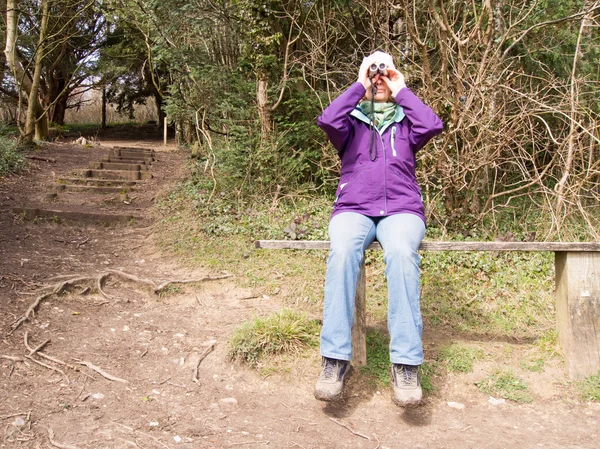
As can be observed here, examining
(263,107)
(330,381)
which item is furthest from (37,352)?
(263,107)

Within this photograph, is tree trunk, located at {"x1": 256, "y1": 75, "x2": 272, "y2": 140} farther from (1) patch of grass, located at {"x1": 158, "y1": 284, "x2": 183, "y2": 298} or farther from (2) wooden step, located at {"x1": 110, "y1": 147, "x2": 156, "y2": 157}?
(2) wooden step, located at {"x1": 110, "y1": 147, "x2": 156, "y2": 157}

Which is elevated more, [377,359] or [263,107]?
[263,107]

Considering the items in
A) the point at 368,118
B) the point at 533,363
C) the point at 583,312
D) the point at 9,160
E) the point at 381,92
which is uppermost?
the point at 381,92

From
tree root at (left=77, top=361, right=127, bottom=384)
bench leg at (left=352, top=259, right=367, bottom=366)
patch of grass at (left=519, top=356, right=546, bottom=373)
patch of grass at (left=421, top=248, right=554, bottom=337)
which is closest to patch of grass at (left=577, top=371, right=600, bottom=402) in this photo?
patch of grass at (left=519, top=356, right=546, bottom=373)

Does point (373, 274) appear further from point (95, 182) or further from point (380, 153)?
point (95, 182)

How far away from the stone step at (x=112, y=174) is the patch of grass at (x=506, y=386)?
8924 millimetres

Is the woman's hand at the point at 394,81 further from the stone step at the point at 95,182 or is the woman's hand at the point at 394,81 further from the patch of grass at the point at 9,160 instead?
the patch of grass at the point at 9,160

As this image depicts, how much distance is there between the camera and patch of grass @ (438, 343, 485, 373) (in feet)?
11.8

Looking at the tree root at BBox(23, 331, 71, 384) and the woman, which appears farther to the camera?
the tree root at BBox(23, 331, 71, 384)

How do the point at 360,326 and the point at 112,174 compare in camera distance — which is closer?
the point at 360,326

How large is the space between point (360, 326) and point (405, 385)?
25.2 inches

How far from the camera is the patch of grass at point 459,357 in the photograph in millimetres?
3592

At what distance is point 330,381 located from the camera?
9.86 ft

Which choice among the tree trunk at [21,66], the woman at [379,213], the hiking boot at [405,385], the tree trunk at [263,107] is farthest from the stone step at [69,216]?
the tree trunk at [21,66]
